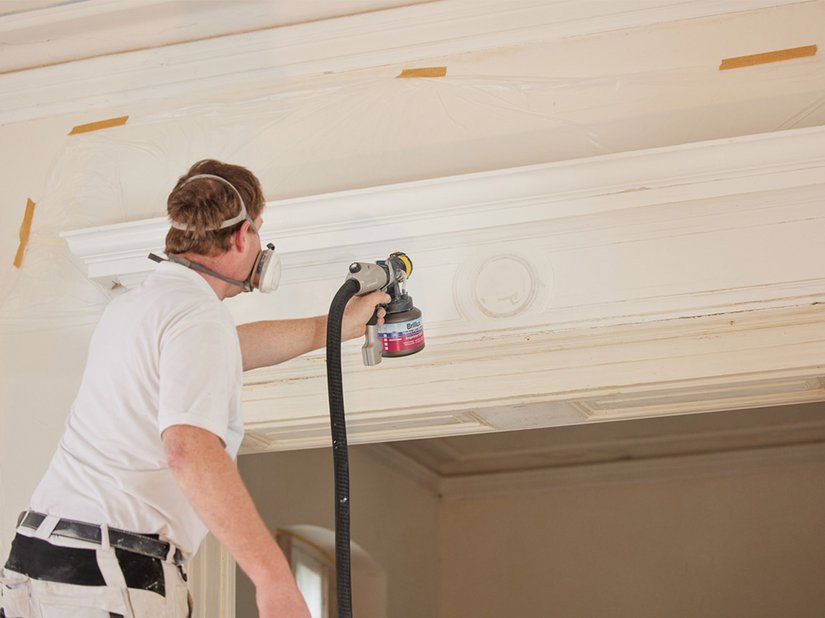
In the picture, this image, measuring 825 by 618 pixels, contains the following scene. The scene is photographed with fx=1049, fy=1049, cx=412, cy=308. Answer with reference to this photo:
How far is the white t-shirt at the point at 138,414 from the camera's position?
5.28ft

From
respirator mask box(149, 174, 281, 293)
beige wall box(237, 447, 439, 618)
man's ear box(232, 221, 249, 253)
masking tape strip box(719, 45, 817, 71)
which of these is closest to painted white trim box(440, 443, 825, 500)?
beige wall box(237, 447, 439, 618)

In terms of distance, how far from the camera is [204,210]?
6.03 feet

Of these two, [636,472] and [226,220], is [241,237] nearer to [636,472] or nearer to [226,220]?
[226,220]

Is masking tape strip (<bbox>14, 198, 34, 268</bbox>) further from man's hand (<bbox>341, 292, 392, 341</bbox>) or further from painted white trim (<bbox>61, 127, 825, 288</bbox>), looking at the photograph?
man's hand (<bbox>341, 292, 392, 341</bbox>)

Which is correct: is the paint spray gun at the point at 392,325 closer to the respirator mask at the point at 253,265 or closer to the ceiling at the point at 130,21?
the respirator mask at the point at 253,265

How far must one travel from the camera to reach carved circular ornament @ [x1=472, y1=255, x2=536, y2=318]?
2.44m

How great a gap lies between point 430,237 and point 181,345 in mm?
1015

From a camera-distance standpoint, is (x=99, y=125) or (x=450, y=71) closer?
(x=450, y=71)

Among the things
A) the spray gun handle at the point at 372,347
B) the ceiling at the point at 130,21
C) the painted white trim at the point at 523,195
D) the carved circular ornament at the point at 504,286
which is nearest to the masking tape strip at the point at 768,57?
the painted white trim at the point at 523,195

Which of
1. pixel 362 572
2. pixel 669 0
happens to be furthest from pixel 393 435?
pixel 362 572

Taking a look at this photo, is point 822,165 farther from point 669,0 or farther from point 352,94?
point 352,94

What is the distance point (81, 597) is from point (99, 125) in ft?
5.52

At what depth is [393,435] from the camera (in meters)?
2.66

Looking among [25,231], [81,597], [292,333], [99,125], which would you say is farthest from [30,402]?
[81,597]
